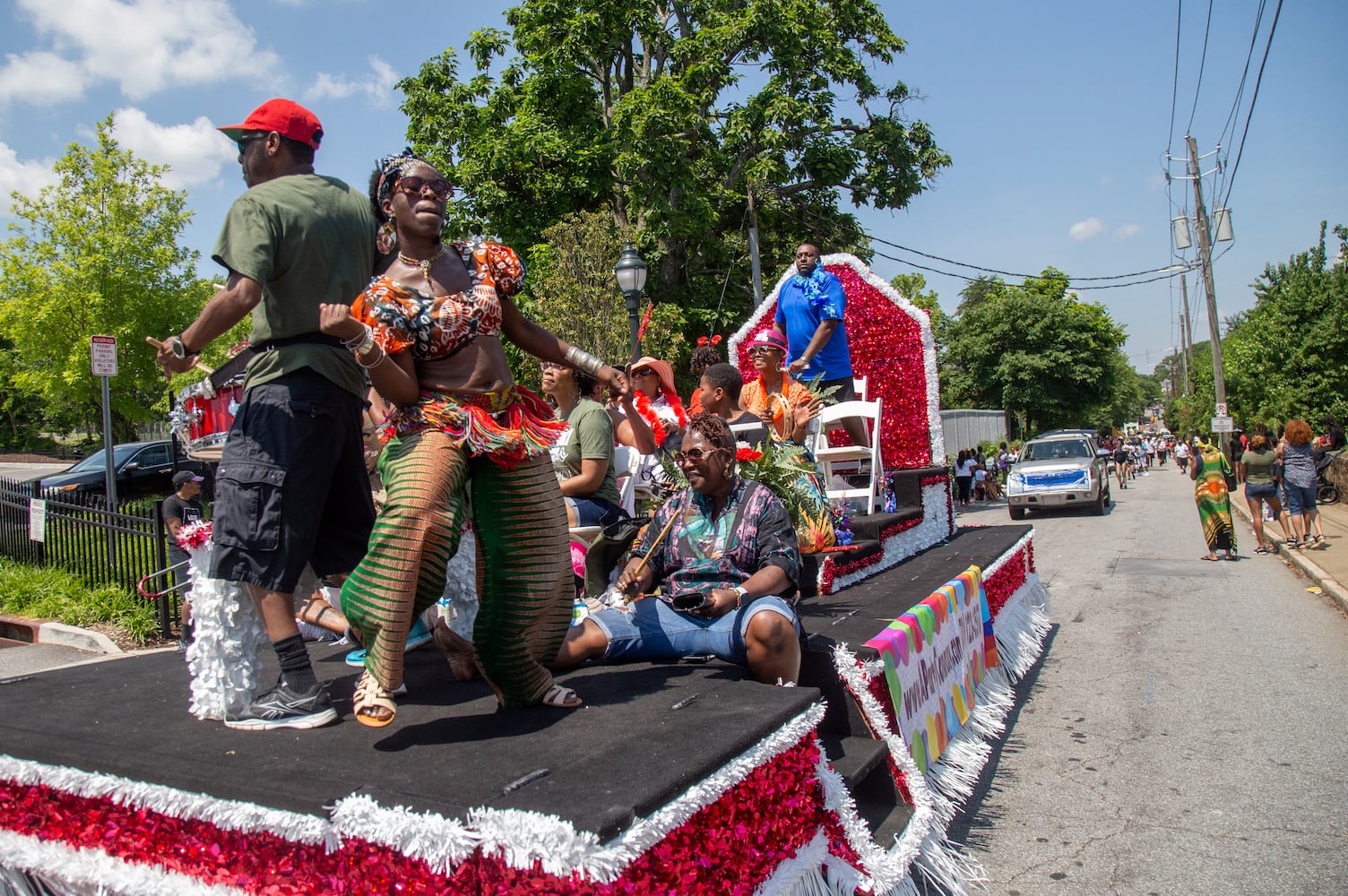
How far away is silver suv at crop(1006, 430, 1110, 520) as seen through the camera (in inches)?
728

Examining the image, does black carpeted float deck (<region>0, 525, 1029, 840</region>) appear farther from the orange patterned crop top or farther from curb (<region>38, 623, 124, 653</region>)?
curb (<region>38, 623, 124, 653</region>)

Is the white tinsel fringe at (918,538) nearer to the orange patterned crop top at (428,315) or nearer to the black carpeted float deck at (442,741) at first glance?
the black carpeted float deck at (442,741)

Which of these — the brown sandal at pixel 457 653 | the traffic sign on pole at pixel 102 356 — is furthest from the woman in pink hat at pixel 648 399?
the traffic sign on pole at pixel 102 356

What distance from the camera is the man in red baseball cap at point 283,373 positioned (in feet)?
8.47

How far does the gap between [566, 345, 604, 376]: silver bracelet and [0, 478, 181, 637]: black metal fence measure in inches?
255

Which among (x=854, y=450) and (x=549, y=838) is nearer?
(x=549, y=838)

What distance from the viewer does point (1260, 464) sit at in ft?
42.4

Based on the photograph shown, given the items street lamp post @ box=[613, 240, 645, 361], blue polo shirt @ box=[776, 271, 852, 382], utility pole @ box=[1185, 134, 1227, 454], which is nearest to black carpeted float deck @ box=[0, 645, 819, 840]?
blue polo shirt @ box=[776, 271, 852, 382]

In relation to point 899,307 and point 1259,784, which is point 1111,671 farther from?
point 899,307

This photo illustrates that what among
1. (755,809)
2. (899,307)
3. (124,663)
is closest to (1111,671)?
(899,307)

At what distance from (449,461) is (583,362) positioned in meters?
0.66

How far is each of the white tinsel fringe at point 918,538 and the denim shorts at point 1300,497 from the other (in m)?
6.74

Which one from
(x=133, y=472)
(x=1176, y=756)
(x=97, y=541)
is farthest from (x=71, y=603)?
(x=133, y=472)

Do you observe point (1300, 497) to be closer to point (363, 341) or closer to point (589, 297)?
point (589, 297)
